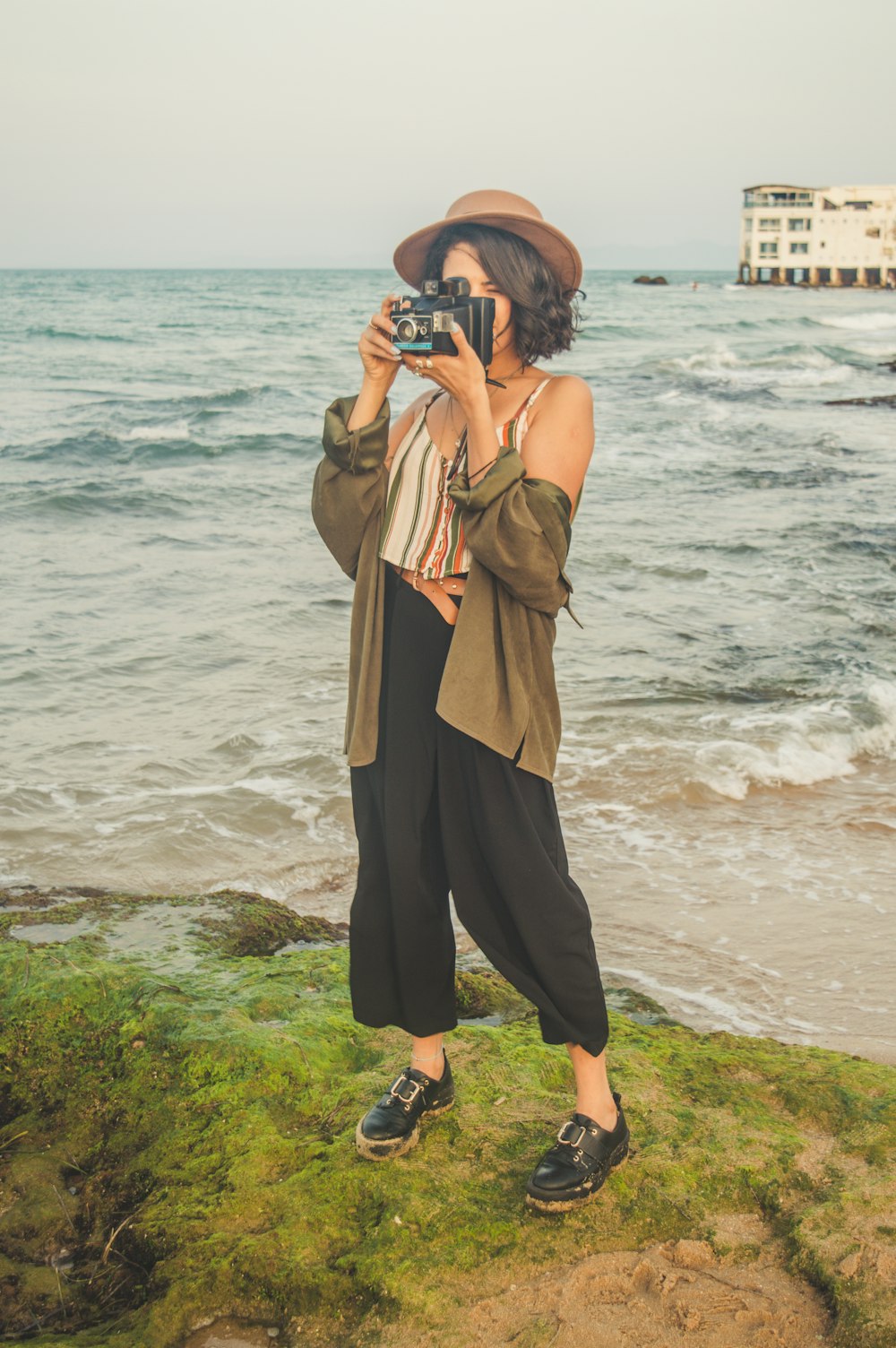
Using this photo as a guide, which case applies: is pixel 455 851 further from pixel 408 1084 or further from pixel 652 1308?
pixel 652 1308

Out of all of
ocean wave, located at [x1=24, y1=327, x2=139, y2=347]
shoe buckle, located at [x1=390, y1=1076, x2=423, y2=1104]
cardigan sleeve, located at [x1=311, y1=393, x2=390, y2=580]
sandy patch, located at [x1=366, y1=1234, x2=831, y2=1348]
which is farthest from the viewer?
ocean wave, located at [x1=24, y1=327, x2=139, y2=347]

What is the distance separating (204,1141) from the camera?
2479mm

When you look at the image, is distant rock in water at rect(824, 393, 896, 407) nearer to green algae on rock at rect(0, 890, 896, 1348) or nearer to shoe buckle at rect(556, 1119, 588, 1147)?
green algae on rock at rect(0, 890, 896, 1348)

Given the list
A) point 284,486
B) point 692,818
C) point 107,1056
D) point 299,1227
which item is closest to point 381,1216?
point 299,1227

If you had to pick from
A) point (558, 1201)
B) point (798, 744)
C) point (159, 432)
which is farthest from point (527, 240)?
point (159, 432)

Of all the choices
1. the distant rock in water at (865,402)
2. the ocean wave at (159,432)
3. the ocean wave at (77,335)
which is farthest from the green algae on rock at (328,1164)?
the ocean wave at (77,335)

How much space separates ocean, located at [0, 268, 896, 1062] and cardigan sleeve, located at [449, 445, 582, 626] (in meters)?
2.18

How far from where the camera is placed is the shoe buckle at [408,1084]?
254 cm

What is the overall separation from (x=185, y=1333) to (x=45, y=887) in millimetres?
2890

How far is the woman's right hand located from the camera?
2.27 m

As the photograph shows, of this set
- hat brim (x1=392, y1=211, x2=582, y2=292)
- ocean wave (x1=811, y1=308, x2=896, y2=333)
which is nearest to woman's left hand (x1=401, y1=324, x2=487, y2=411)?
hat brim (x1=392, y1=211, x2=582, y2=292)

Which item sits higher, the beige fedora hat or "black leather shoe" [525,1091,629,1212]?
the beige fedora hat

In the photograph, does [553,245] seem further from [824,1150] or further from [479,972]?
[479,972]

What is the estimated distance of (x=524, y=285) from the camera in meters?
2.28
